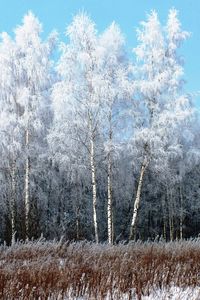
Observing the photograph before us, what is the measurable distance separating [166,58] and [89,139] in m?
5.03

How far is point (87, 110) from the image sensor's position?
19.2 meters

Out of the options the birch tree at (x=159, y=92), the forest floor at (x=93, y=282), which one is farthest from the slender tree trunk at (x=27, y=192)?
the forest floor at (x=93, y=282)

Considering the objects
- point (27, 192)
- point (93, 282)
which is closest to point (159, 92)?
point (27, 192)

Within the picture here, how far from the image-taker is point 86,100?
750 inches

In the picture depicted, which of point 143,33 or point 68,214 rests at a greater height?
point 143,33

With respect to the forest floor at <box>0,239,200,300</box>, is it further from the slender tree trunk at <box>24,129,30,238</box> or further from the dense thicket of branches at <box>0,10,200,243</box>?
the slender tree trunk at <box>24,129,30,238</box>

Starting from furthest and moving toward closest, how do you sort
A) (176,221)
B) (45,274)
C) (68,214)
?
(176,221)
(68,214)
(45,274)

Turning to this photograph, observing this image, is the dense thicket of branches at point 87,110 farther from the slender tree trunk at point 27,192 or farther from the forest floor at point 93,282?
the forest floor at point 93,282

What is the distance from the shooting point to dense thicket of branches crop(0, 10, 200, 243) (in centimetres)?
1903

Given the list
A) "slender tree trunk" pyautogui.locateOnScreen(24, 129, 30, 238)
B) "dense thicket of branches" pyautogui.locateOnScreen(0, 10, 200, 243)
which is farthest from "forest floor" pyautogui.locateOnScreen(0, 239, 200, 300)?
"slender tree trunk" pyautogui.locateOnScreen(24, 129, 30, 238)

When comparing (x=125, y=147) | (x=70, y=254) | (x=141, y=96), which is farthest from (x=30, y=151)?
(x=70, y=254)

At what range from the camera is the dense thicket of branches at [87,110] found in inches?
749

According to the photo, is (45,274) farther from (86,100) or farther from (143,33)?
(143,33)

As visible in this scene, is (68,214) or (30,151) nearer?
(30,151)
